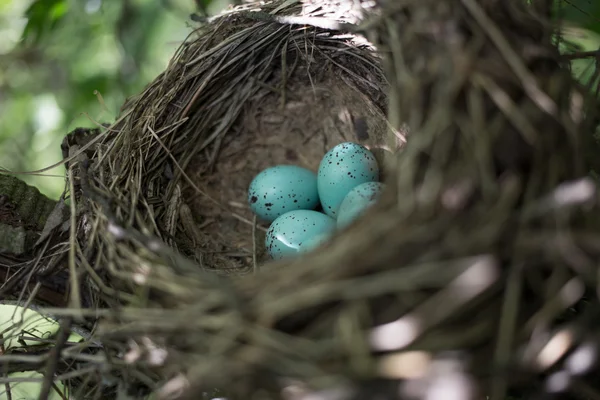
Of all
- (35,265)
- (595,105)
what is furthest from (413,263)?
(35,265)

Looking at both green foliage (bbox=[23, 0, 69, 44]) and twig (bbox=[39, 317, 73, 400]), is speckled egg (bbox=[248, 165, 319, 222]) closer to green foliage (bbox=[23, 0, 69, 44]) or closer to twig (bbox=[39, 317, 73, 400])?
twig (bbox=[39, 317, 73, 400])

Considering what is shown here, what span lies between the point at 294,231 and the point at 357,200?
179 millimetres

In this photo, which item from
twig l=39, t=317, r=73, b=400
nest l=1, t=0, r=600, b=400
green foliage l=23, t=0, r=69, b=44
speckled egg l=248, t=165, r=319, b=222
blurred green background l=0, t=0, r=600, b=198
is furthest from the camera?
blurred green background l=0, t=0, r=600, b=198

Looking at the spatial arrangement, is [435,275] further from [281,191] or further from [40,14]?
[40,14]

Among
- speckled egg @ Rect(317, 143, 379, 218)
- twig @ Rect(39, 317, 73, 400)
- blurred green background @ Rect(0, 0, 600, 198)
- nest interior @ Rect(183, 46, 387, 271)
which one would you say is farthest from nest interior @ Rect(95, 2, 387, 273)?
twig @ Rect(39, 317, 73, 400)

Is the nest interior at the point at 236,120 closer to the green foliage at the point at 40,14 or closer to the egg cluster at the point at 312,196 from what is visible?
the egg cluster at the point at 312,196

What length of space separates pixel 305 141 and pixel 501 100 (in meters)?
0.89

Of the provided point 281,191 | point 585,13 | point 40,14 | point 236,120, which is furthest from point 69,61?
point 585,13

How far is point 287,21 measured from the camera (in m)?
1.30

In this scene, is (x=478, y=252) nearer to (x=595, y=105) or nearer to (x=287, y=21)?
(x=595, y=105)

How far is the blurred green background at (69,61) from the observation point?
178 cm

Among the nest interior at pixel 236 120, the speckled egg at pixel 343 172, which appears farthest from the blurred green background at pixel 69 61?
the speckled egg at pixel 343 172

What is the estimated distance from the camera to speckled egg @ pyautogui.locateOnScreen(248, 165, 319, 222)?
4.66 feet

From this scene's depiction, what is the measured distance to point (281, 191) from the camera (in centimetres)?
142
